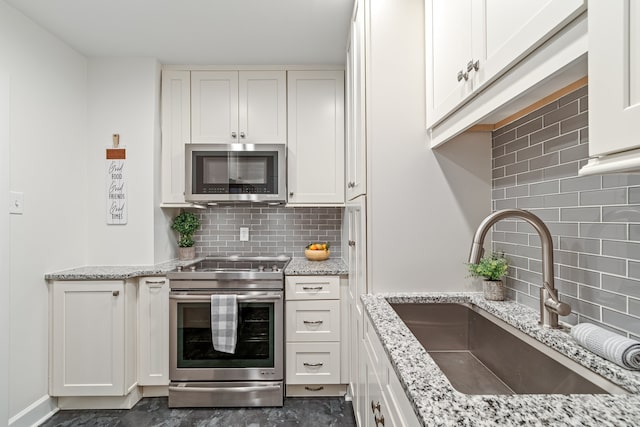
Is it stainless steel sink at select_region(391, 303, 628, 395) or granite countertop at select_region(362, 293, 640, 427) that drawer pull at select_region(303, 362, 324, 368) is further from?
granite countertop at select_region(362, 293, 640, 427)

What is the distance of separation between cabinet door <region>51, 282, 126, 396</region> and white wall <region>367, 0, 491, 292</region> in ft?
5.70

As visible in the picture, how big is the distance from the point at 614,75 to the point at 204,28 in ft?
7.33

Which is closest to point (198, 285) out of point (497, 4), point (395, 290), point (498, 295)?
point (395, 290)

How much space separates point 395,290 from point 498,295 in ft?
1.35

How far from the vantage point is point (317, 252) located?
2.71 m

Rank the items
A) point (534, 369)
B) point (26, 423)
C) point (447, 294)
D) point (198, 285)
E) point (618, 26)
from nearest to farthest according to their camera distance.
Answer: point (618, 26), point (534, 369), point (447, 294), point (26, 423), point (198, 285)

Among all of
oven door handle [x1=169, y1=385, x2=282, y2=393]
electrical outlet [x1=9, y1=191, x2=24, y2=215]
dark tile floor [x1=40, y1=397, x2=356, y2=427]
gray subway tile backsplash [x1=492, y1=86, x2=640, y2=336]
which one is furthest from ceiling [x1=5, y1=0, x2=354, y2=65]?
dark tile floor [x1=40, y1=397, x2=356, y2=427]

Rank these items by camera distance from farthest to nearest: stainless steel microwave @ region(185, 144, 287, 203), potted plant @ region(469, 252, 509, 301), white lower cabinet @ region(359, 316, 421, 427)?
stainless steel microwave @ region(185, 144, 287, 203) → potted plant @ region(469, 252, 509, 301) → white lower cabinet @ region(359, 316, 421, 427)

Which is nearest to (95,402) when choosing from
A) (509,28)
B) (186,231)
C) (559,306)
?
(186,231)

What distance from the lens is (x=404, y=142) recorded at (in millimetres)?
1549

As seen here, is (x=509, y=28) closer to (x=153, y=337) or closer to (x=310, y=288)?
(x=310, y=288)

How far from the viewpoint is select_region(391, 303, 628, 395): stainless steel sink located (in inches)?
35.3

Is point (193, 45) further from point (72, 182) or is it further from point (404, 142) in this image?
point (404, 142)

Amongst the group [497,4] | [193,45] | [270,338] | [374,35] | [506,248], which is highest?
[193,45]
